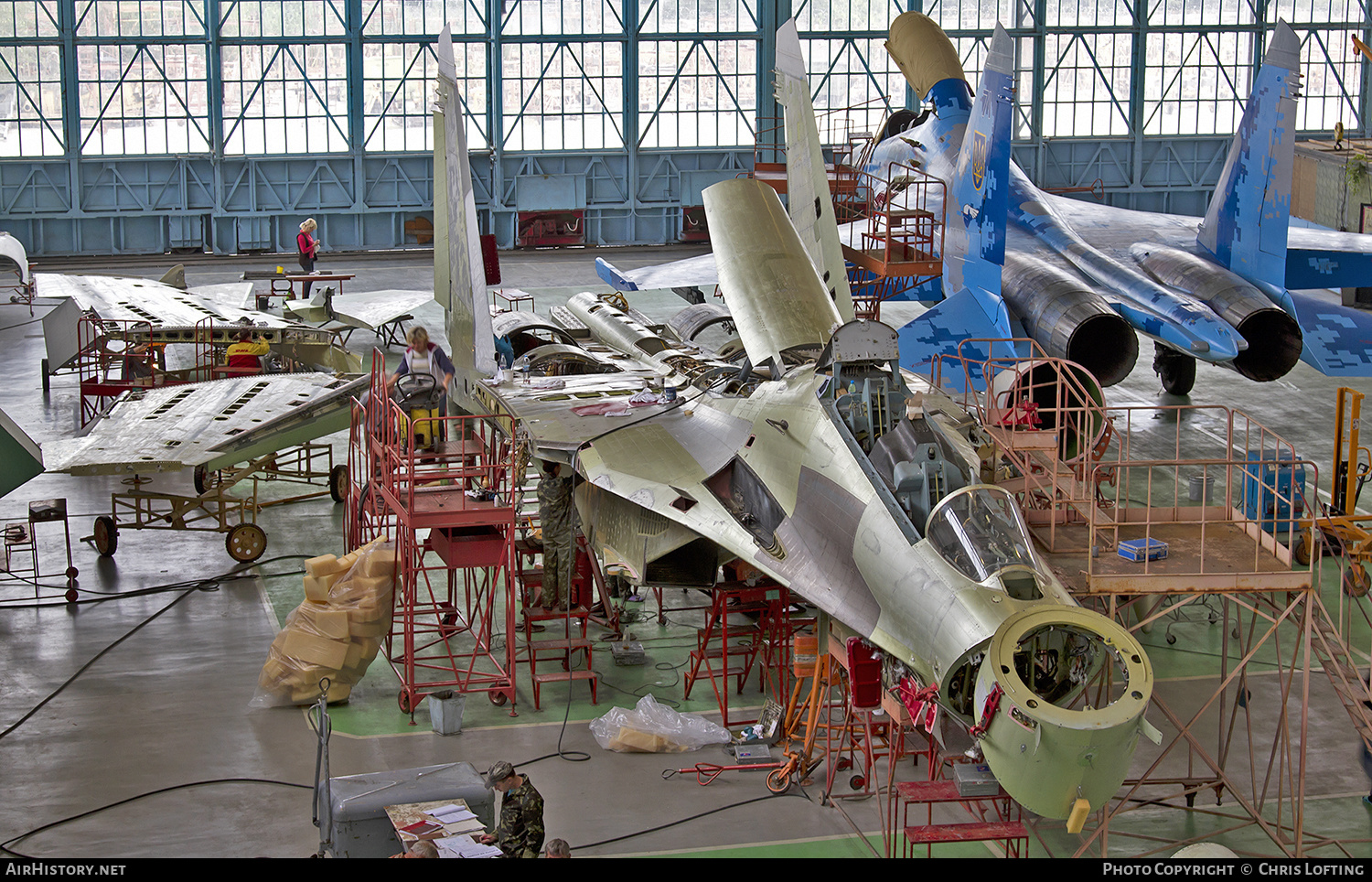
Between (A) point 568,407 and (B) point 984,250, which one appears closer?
(A) point 568,407

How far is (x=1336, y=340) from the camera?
68.6 feet

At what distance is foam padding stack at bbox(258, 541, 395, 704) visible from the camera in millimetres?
13586

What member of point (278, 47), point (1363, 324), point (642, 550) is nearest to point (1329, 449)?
point (1363, 324)

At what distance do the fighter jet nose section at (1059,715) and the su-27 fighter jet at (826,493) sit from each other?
0.01 meters

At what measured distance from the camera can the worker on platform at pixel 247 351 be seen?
23.2 meters

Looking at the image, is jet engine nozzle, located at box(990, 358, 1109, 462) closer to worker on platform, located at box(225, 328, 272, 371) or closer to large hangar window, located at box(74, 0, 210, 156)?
worker on platform, located at box(225, 328, 272, 371)

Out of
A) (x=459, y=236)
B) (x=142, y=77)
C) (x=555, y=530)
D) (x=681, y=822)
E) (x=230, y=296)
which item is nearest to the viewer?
(x=681, y=822)

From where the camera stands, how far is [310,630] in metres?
13.6

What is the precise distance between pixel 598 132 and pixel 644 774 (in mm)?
31991

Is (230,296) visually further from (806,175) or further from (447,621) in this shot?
(447,621)

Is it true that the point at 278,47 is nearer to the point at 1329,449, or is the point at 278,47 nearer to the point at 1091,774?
the point at 1329,449

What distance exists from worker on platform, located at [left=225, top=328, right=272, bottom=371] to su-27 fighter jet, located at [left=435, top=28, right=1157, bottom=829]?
6841mm

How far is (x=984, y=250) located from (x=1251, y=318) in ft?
12.8

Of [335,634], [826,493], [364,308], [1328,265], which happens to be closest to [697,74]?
[364,308]
